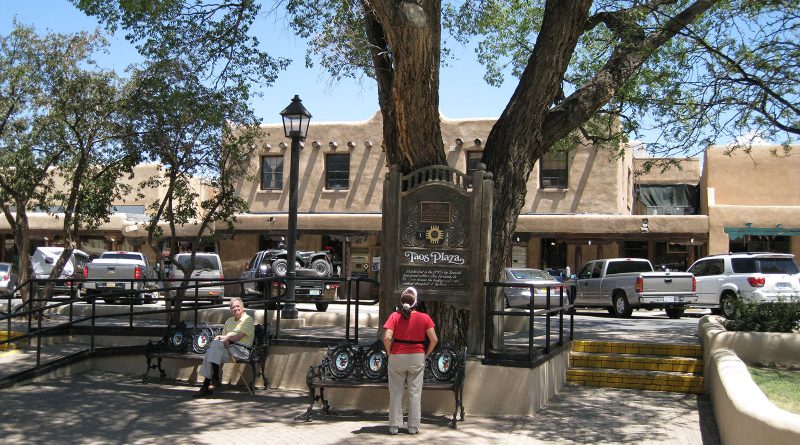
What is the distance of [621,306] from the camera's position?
22.9 metres

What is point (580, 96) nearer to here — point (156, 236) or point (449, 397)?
point (449, 397)

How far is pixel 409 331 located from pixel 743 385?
11.0 ft

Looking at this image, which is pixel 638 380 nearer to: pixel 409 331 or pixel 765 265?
pixel 409 331

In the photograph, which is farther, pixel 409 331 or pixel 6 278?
pixel 6 278

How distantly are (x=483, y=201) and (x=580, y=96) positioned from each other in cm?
273

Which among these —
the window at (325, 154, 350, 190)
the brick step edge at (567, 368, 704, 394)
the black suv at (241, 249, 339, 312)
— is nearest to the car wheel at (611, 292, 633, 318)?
the black suv at (241, 249, 339, 312)

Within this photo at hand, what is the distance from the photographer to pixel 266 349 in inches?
437

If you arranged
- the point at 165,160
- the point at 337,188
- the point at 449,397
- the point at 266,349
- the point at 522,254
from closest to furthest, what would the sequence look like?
1. the point at 449,397
2. the point at 266,349
3. the point at 165,160
4. the point at 522,254
5. the point at 337,188

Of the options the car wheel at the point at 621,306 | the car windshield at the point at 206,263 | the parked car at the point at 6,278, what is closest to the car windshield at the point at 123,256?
the car windshield at the point at 206,263

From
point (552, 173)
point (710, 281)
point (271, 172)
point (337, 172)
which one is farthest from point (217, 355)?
point (271, 172)

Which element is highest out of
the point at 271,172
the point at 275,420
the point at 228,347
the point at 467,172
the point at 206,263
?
the point at 271,172

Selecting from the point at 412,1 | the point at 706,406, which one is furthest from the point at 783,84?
the point at 412,1

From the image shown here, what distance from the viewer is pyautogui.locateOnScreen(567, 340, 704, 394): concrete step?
1137 cm

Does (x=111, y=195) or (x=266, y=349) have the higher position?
(x=111, y=195)
